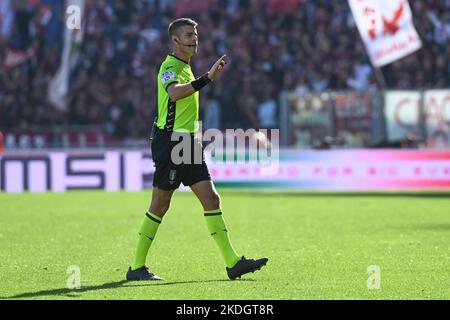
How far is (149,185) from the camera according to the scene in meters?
23.5

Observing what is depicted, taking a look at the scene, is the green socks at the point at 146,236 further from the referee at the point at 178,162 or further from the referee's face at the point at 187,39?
the referee's face at the point at 187,39

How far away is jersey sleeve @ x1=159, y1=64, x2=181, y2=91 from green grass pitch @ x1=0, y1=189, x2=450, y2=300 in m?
1.63

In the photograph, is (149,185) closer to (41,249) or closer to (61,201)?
(61,201)

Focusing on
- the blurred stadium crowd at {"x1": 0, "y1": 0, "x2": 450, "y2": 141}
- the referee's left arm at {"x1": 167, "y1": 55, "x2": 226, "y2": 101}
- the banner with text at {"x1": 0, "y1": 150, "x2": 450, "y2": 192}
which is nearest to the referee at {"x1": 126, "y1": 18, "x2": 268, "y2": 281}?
the referee's left arm at {"x1": 167, "y1": 55, "x2": 226, "y2": 101}

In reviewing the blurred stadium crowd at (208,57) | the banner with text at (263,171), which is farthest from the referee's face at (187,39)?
the blurred stadium crowd at (208,57)

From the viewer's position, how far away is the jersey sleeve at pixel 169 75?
965 cm

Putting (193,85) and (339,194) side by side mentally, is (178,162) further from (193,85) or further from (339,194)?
(339,194)

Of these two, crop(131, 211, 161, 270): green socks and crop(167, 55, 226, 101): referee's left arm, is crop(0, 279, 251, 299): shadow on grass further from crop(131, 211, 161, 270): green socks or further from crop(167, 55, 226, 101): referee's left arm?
crop(167, 55, 226, 101): referee's left arm

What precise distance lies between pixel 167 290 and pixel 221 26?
2090cm

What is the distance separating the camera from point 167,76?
967cm

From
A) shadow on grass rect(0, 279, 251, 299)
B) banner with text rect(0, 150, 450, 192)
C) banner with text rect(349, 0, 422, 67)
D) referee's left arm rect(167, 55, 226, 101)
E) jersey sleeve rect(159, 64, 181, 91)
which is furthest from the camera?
banner with text rect(0, 150, 450, 192)

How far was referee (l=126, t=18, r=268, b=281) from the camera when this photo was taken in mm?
9820

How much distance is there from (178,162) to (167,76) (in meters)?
0.73
